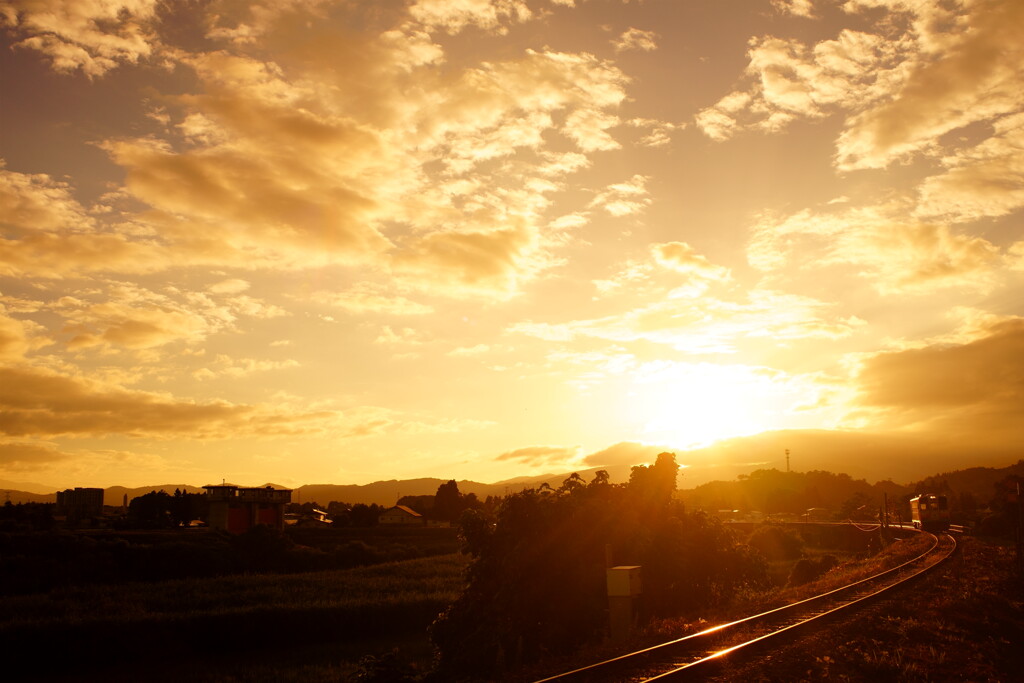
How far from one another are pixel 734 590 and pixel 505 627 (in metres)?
11.5

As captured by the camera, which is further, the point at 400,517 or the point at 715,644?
the point at 400,517

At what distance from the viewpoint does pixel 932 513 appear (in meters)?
63.8

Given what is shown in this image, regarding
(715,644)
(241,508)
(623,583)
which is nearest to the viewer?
(715,644)

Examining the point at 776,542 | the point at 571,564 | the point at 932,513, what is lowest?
the point at 776,542

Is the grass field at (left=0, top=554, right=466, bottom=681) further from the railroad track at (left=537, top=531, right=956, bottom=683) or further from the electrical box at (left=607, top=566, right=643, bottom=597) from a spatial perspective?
the railroad track at (left=537, top=531, right=956, bottom=683)

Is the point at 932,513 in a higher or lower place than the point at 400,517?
higher

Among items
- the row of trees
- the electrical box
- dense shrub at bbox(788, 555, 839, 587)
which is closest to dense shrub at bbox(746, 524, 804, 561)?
dense shrub at bbox(788, 555, 839, 587)

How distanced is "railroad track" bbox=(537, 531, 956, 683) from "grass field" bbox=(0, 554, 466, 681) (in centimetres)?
2123

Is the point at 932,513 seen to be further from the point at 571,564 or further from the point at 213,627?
the point at 213,627

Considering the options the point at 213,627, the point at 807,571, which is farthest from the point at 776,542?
the point at 213,627

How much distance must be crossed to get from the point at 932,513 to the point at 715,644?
198 ft

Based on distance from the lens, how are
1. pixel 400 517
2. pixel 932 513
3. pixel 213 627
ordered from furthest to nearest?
1. pixel 400 517
2. pixel 932 513
3. pixel 213 627

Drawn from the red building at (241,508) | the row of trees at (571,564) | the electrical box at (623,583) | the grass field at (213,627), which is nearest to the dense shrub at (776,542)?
the grass field at (213,627)

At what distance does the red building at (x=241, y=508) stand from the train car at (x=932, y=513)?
81319 millimetres
